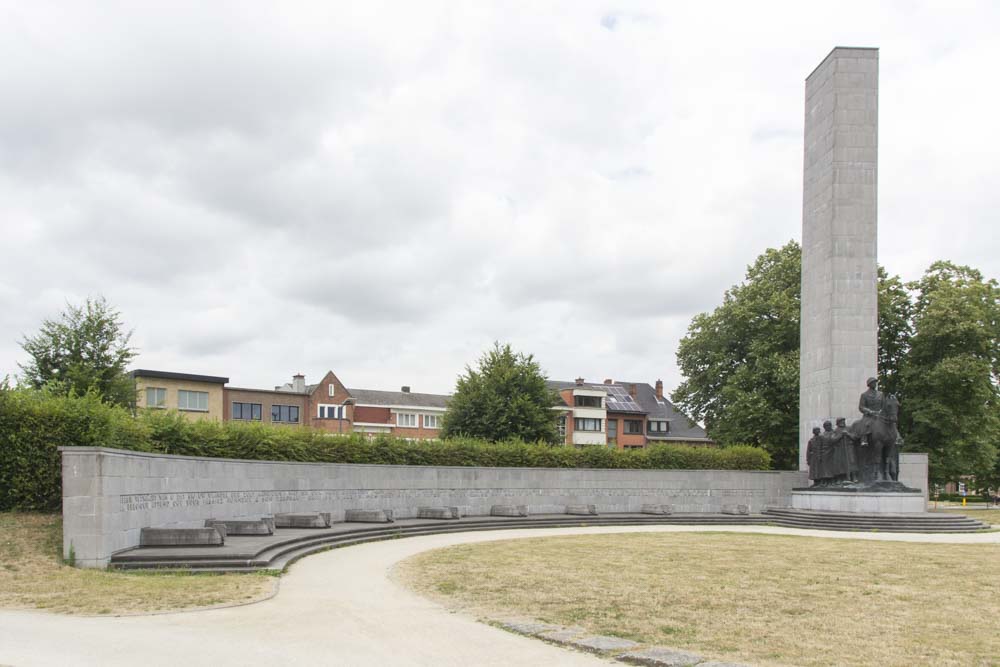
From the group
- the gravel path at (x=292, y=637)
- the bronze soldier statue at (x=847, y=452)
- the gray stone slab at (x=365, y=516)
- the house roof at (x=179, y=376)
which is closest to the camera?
the gravel path at (x=292, y=637)

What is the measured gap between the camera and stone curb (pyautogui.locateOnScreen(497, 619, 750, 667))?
887cm

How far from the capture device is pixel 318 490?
2711cm

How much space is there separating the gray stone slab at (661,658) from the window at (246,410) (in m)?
65.3

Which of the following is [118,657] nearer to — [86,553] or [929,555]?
[86,553]

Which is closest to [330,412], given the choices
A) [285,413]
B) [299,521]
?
[285,413]

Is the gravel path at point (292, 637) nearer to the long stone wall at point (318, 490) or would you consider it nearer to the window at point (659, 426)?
the long stone wall at point (318, 490)

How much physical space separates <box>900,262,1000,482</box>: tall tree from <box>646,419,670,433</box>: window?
46.9 m

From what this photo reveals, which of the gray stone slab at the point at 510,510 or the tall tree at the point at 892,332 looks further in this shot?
the tall tree at the point at 892,332

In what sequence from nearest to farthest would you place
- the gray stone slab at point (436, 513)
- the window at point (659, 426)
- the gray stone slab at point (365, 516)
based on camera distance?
the gray stone slab at point (365, 516)
the gray stone slab at point (436, 513)
the window at point (659, 426)

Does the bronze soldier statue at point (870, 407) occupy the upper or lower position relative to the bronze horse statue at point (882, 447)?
upper

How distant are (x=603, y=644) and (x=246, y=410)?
66040mm

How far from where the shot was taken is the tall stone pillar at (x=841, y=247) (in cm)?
3591

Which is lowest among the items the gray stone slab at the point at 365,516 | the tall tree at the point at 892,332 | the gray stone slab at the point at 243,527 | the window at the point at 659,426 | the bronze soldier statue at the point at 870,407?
the window at the point at 659,426

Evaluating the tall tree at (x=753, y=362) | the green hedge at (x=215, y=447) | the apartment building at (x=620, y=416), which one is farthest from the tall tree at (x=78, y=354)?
the apartment building at (x=620, y=416)
